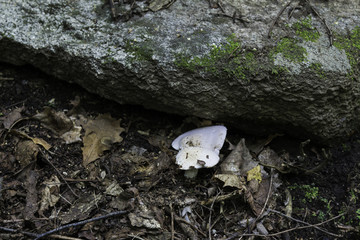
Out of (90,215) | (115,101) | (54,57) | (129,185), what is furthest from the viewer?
(115,101)

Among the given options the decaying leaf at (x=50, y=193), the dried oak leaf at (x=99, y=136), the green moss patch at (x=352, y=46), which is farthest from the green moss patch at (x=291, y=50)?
the decaying leaf at (x=50, y=193)

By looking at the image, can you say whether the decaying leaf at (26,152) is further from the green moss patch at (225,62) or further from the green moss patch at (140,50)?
the green moss patch at (225,62)

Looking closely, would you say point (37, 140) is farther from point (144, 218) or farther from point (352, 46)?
point (352, 46)

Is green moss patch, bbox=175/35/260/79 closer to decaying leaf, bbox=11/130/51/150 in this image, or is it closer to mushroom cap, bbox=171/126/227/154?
mushroom cap, bbox=171/126/227/154

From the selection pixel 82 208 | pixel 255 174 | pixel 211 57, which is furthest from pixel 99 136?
pixel 255 174

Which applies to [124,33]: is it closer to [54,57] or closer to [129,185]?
[54,57]

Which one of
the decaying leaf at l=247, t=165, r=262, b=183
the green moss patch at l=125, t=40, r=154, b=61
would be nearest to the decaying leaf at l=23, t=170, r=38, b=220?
the green moss patch at l=125, t=40, r=154, b=61

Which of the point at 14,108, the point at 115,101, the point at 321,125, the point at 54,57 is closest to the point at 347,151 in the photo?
the point at 321,125
